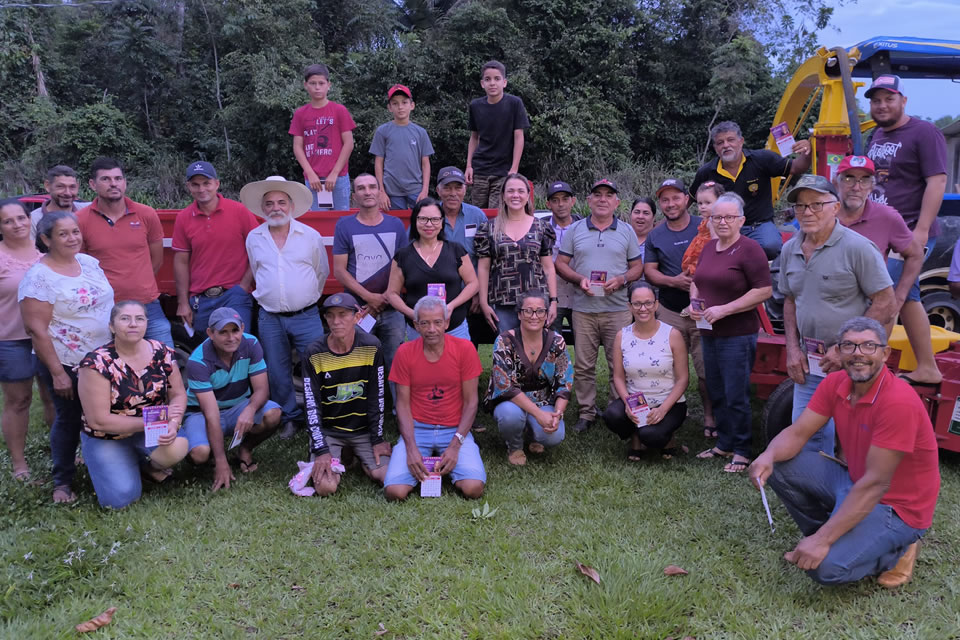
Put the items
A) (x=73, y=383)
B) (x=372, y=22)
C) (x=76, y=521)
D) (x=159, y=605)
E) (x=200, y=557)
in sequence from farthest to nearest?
1. (x=372, y=22)
2. (x=73, y=383)
3. (x=76, y=521)
4. (x=200, y=557)
5. (x=159, y=605)

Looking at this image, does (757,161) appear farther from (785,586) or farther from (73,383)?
(73,383)

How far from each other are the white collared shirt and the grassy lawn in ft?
4.43

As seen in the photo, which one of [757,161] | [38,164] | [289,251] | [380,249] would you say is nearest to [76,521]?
[289,251]

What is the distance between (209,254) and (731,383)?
13.5 feet

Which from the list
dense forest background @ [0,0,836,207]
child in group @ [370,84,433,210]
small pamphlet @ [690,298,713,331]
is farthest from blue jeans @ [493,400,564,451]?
dense forest background @ [0,0,836,207]

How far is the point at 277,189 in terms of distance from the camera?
525cm

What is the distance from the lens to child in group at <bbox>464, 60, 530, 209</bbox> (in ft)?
20.7

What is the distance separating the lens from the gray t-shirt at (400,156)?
6418mm

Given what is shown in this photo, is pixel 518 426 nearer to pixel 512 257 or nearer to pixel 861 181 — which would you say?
pixel 512 257

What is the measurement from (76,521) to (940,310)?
25.6 feet

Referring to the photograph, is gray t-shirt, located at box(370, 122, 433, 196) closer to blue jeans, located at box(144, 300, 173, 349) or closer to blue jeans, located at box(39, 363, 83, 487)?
blue jeans, located at box(144, 300, 173, 349)

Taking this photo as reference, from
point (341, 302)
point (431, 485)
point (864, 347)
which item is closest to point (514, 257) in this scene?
point (341, 302)

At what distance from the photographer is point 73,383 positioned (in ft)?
14.5

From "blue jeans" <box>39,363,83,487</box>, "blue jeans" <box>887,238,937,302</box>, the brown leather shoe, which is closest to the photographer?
the brown leather shoe
